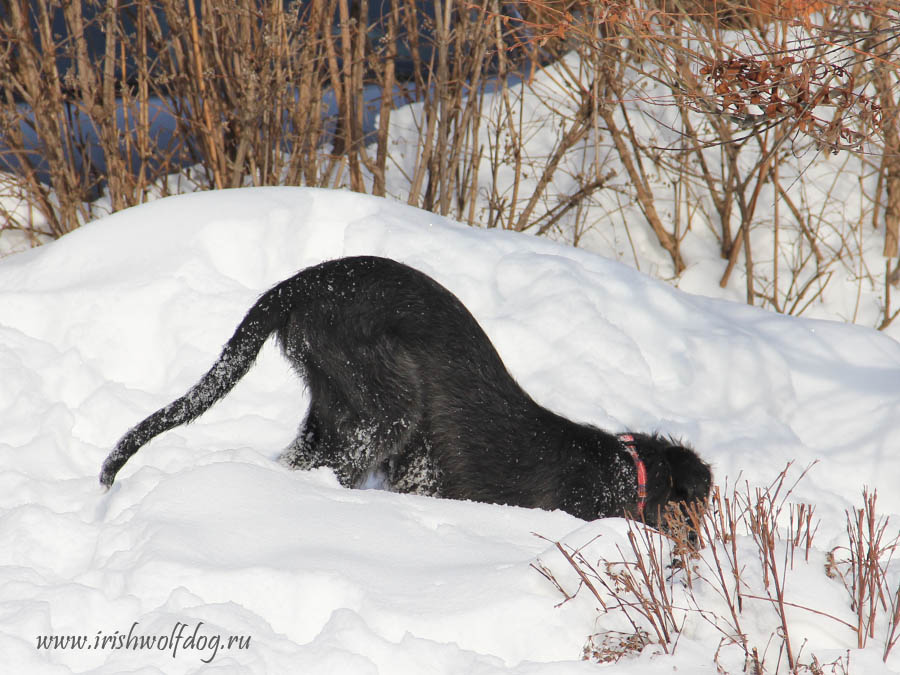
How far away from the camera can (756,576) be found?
7.23ft

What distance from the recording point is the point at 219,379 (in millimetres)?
3027

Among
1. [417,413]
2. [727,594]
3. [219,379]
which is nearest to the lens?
[727,594]

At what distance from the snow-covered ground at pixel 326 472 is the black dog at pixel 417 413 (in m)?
0.24

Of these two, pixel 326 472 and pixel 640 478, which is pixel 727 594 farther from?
pixel 326 472

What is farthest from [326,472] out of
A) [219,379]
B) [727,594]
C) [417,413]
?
[727,594]

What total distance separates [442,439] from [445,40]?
125 inches

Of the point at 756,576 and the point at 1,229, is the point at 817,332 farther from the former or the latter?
the point at 1,229

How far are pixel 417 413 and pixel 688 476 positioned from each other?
1.02 meters

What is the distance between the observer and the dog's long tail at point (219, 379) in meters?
2.97

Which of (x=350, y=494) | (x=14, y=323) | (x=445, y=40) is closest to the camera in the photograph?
(x=350, y=494)

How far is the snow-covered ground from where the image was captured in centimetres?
207

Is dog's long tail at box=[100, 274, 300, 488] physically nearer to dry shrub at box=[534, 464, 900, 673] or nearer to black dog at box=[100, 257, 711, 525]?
black dog at box=[100, 257, 711, 525]

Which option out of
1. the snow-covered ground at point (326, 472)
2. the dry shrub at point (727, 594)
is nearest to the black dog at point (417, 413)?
the snow-covered ground at point (326, 472)

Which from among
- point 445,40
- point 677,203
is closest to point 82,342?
point 445,40
